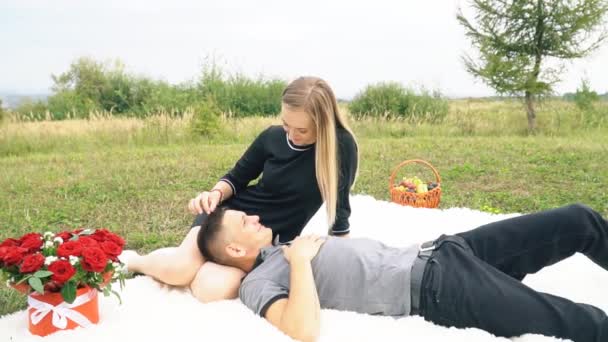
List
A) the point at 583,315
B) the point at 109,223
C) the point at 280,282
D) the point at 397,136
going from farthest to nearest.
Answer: the point at 397,136
the point at 109,223
the point at 280,282
the point at 583,315

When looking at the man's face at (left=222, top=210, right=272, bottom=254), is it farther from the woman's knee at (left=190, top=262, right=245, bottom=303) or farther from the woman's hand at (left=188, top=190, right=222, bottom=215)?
the woman's hand at (left=188, top=190, right=222, bottom=215)

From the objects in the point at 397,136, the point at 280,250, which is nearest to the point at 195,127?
the point at 397,136

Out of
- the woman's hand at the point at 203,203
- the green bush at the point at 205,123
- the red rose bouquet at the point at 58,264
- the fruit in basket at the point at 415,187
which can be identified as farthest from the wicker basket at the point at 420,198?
the green bush at the point at 205,123

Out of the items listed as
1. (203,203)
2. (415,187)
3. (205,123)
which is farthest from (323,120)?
(205,123)

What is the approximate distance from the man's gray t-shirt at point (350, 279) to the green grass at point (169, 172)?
1.35 meters

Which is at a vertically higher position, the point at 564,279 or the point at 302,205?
the point at 302,205

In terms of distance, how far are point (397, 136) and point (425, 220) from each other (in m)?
7.05

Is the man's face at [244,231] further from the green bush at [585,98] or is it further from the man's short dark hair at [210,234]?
the green bush at [585,98]

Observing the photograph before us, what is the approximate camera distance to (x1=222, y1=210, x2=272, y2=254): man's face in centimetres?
244

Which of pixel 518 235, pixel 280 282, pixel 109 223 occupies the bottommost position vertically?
pixel 109 223

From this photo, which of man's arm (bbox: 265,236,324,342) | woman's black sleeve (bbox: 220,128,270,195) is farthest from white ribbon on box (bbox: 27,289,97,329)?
woman's black sleeve (bbox: 220,128,270,195)

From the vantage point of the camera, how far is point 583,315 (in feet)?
6.66

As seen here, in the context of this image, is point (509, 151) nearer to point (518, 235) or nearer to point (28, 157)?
point (518, 235)

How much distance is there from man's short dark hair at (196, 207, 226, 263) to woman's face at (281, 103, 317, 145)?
546 millimetres
